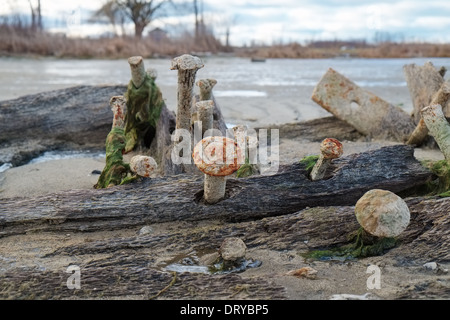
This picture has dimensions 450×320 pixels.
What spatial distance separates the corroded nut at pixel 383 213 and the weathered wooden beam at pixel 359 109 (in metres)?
2.82

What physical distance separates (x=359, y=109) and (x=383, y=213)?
9.61ft

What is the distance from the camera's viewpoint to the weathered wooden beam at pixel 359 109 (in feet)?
15.8

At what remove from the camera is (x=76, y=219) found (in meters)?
2.51

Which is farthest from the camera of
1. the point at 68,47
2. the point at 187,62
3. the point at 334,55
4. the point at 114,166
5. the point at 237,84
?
the point at 334,55

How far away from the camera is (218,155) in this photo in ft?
7.29

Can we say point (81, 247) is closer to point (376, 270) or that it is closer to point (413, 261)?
point (376, 270)

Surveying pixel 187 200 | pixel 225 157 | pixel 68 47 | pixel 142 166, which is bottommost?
pixel 187 200

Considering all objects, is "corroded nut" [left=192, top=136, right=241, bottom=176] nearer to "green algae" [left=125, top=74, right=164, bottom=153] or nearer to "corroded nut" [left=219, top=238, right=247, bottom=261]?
"corroded nut" [left=219, top=238, right=247, bottom=261]

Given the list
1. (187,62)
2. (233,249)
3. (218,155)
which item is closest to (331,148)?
(218,155)

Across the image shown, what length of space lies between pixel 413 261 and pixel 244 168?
1119 millimetres

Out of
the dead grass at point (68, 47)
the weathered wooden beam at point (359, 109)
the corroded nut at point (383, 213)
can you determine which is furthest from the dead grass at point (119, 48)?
the corroded nut at point (383, 213)

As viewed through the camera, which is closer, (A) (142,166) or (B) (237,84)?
(A) (142,166)

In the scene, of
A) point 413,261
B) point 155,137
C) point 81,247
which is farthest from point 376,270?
point 155,137

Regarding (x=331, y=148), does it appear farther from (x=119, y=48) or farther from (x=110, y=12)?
(x=110, y=12)
